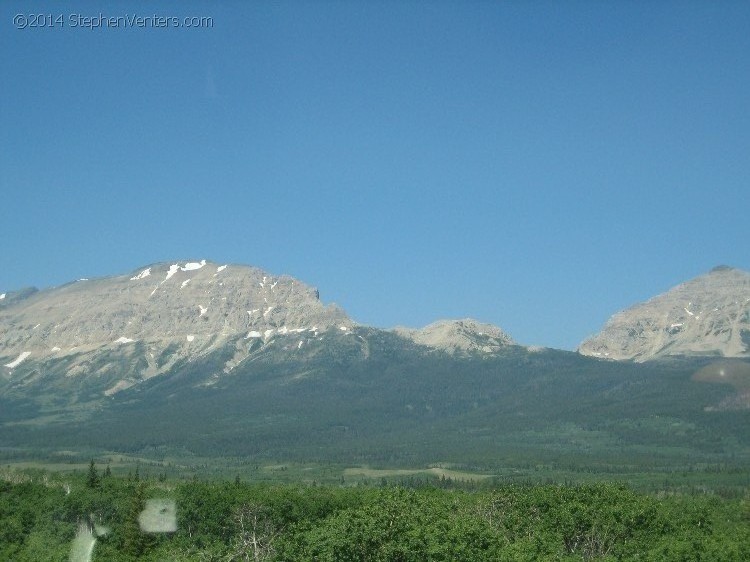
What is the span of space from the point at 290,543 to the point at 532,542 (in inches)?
572

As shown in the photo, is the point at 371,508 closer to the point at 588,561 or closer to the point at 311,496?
the point at 588,561

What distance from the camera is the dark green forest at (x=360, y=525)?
5175 cm

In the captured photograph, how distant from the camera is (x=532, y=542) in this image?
194ft

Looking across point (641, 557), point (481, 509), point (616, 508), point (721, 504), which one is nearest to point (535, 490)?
point (481, 509)

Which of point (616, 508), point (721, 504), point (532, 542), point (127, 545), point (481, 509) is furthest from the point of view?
point (721, 504)

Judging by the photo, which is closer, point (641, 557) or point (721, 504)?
point (641, 557)

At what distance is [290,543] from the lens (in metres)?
59.5

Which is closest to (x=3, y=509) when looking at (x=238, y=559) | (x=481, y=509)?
(x=238, y=559)

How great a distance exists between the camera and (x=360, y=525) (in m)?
51.5

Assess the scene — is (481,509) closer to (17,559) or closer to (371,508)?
(371,508)

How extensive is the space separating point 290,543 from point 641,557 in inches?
830

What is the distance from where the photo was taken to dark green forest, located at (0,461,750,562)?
5175cm

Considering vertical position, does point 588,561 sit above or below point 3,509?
below

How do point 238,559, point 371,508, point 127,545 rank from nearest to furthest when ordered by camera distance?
point 371,508
point 238,559
point 127,545
